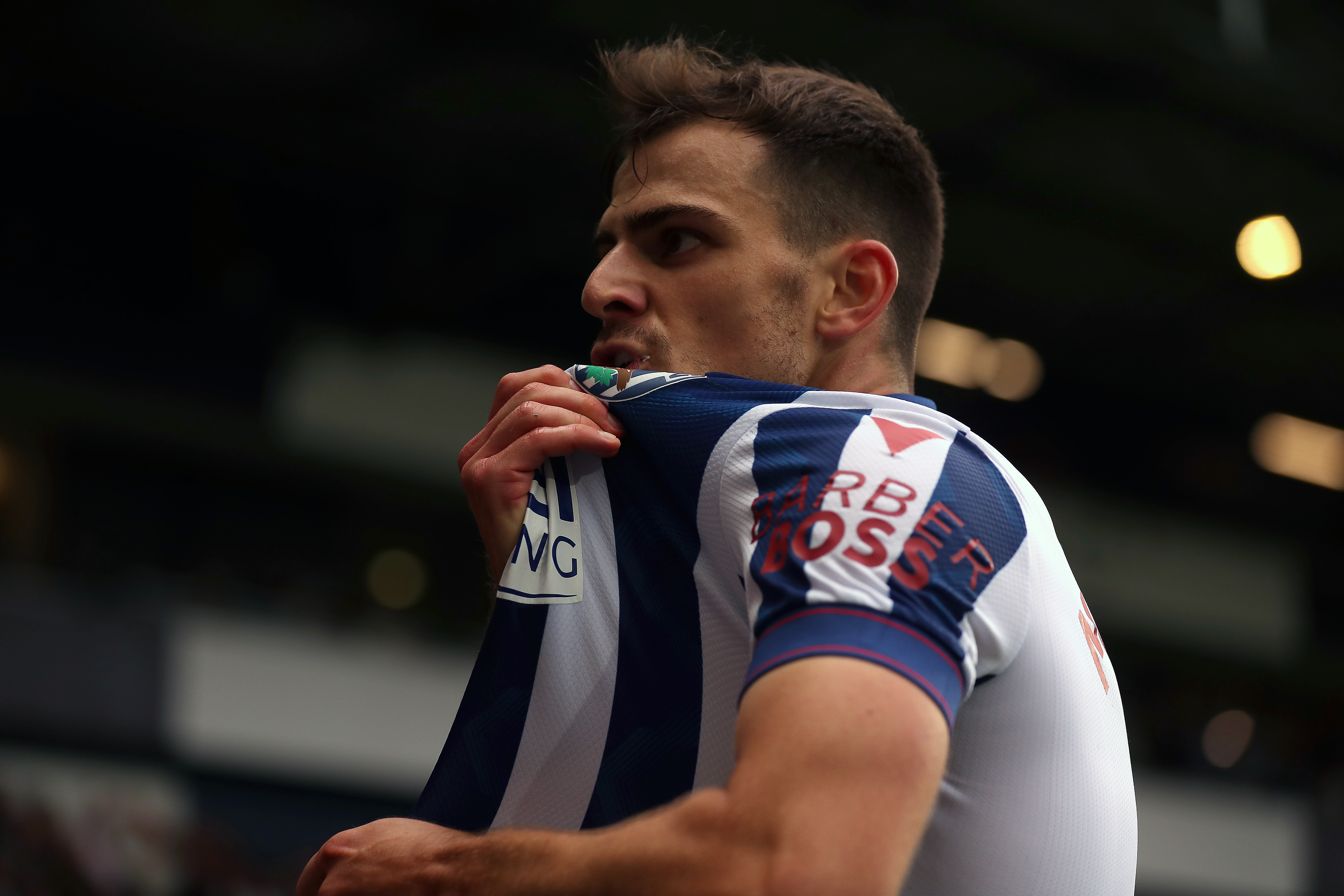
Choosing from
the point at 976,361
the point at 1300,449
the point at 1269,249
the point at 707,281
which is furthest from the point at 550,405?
the point at 1300,449

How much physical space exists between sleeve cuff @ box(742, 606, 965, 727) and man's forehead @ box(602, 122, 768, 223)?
0.85 m

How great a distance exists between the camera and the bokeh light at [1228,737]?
13.2m

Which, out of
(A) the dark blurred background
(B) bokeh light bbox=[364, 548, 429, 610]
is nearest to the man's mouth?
(A) the dark blurred background

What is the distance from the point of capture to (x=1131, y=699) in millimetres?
13000

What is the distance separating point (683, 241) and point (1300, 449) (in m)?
12.3

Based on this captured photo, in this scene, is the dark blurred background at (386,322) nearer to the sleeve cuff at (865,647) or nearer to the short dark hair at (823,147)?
the short dark hair at (823,147)

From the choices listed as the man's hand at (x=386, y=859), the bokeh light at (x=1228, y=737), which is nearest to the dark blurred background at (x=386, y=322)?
the bokeh light at (x=1228, y=737)

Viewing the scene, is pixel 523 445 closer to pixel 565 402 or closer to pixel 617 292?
pixel 565 402

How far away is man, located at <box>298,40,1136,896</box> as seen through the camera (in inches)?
37.7

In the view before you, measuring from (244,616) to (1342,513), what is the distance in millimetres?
11936

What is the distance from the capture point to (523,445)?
149cm

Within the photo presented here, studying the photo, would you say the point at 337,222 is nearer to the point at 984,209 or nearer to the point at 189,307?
the point at 189,307

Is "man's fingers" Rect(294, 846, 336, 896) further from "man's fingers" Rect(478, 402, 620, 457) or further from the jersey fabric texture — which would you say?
"man's fingers" Rect(478, 402, 620, 457)

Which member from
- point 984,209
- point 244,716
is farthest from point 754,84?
point 244,716
